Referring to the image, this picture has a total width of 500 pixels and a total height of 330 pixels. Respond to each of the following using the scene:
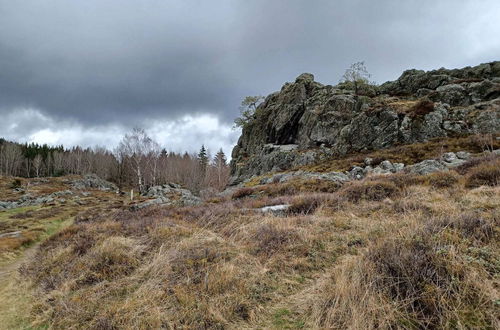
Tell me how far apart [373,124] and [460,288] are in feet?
108

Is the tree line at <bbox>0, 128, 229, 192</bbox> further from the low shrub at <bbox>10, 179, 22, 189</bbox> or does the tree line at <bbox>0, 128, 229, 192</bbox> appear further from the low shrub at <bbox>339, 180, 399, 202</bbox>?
the low shrub at <bbox>339, 180, 399, 202</bbox>

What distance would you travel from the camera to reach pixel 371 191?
36.5 ft

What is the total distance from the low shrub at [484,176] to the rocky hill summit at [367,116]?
740 inches

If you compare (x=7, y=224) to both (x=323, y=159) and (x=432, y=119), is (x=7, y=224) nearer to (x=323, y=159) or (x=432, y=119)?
(x=323, y=159)

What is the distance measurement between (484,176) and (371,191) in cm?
480

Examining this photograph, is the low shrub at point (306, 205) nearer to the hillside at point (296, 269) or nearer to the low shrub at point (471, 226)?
the hillside at point (296, 269)

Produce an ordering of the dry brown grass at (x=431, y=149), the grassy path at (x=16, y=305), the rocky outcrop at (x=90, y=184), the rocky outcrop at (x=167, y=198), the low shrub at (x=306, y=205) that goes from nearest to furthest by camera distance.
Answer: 1. the grassy path at (x=16, y=305)
2. the low shrub at (x=306, y=205)
3. the rocky outcrop at (x=167, y=198)
4. the dry brown grass at (x=431, y=149)
5. the rocky outcrop at (x=90, y=184)

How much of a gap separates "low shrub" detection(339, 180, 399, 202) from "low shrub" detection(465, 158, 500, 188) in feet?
9.52

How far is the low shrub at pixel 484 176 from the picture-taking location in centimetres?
1002

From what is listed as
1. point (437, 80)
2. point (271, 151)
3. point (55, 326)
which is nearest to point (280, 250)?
point (55, 326)

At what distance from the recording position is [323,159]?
36156mm

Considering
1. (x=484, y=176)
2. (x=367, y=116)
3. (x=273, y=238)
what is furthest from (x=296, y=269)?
(x=367, y=116)

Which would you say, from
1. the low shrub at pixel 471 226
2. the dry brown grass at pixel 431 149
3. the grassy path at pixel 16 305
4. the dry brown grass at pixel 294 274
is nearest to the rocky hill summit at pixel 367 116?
the dry brown grass at pixel 431 149

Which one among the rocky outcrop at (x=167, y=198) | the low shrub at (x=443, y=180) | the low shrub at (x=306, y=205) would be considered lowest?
the rocky outcrop at (x=167, y=198)
